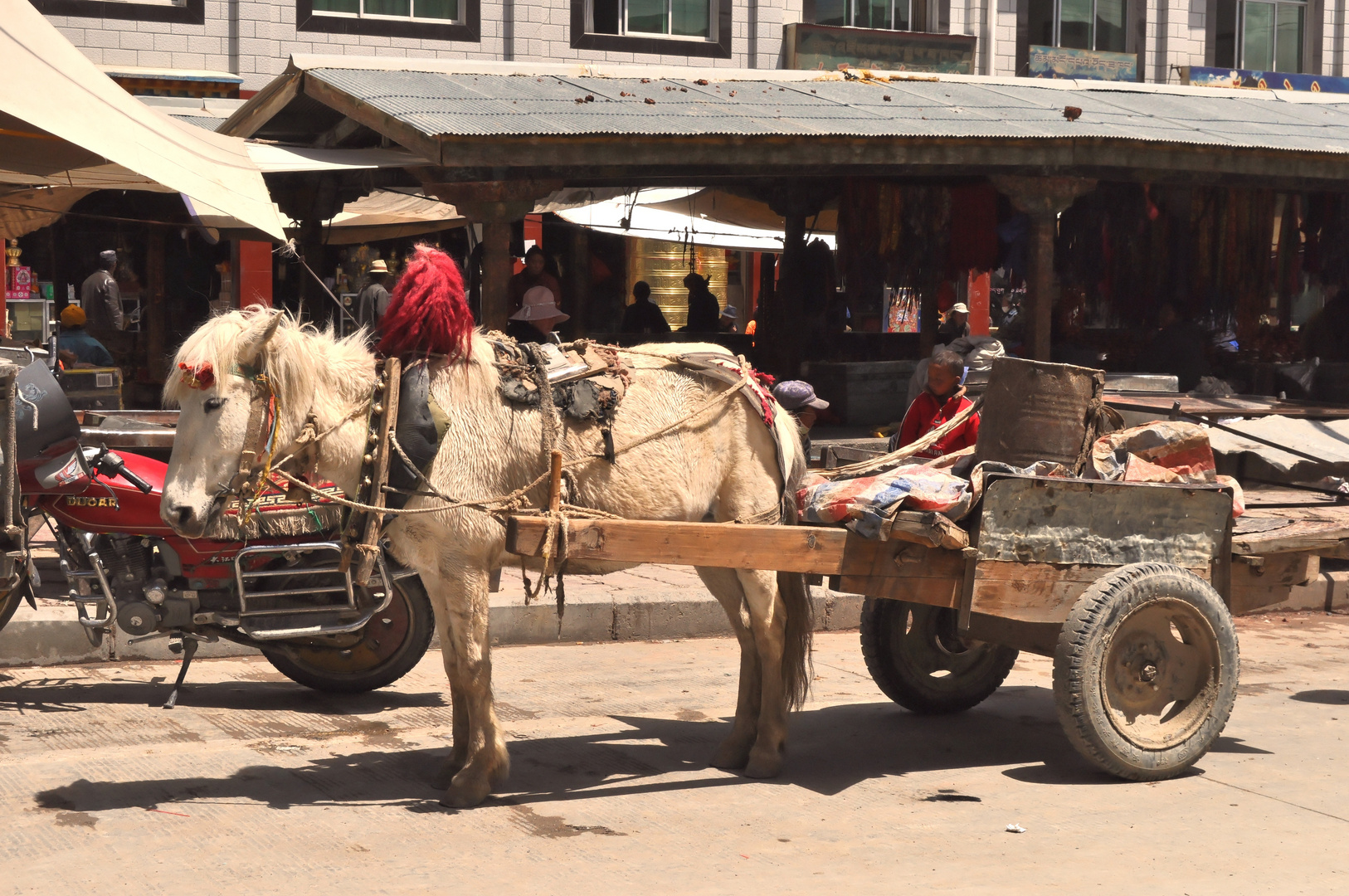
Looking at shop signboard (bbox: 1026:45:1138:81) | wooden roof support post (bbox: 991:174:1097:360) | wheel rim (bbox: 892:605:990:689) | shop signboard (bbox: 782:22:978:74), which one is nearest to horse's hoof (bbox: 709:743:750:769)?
wheel rim (bbox: 892:605:990:689)

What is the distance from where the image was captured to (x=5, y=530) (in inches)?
232

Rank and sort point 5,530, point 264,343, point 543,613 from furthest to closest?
point 543,613 → point 5,530 → point 264,343

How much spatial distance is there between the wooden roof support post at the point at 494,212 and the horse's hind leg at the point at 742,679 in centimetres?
489

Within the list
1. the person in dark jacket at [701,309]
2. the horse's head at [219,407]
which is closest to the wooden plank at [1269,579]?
the horse's head at [219,407]

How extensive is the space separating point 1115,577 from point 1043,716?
1448 mm

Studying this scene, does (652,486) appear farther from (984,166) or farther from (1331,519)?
(984,166)

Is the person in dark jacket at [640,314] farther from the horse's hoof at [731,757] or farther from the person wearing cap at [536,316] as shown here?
the horse's hoof at [731,757]

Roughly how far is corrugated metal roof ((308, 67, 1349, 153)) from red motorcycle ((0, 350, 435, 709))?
4272mm

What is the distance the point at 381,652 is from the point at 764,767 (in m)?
2.12

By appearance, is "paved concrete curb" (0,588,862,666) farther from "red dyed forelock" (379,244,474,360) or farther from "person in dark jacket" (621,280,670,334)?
"person in dark jacket" (621,280,670,334)

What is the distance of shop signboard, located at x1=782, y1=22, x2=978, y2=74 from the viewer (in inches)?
802

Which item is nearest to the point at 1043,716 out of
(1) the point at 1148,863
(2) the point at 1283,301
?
(1) the point at 1148,863

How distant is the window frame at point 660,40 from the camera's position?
1925 cm

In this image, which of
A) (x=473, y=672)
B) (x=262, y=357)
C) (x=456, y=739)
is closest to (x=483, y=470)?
(x=473, y=672)
